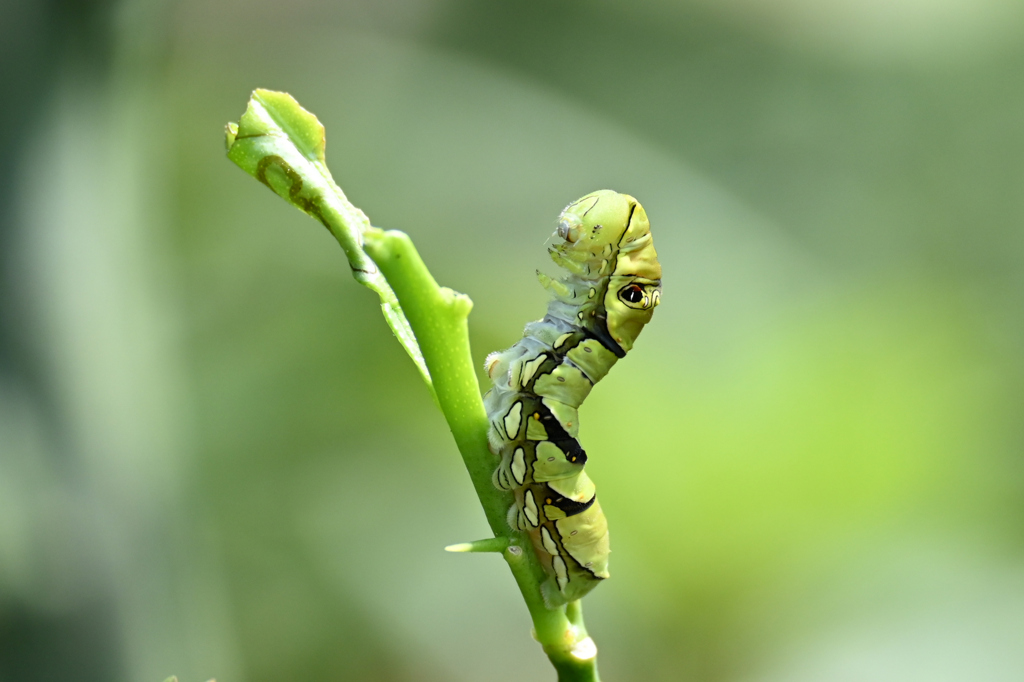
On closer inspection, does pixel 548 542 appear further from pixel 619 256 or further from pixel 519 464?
pixel 619 256

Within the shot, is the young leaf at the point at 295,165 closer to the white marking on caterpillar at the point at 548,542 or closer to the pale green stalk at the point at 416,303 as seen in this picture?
the pale green stalk at the point at 416,303

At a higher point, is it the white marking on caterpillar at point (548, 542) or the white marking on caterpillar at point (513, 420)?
the white marking on caterpillar at point (513, 420)

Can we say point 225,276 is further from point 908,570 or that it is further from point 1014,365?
point 1014,365

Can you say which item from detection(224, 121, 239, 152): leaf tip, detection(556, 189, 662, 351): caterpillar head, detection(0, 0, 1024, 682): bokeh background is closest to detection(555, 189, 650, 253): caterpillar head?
detection(556, 189, 662, 351): caterpillar head

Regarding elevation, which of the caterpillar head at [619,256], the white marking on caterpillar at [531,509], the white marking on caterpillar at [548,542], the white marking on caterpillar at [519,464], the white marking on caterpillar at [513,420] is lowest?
the white marking on caterpillar at [548,542]

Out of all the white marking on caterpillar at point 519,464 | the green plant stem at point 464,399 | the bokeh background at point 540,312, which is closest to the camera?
the green plant stem at point 464,399

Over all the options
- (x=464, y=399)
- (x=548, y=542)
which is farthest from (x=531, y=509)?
(x=464, y=399)

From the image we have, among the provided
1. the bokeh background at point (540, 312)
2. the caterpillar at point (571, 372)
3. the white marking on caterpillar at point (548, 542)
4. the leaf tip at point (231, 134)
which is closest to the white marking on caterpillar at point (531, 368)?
the caterpillar at point (571, 372)

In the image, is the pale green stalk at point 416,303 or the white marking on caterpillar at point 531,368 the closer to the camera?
the pale green stalk at point 416,303

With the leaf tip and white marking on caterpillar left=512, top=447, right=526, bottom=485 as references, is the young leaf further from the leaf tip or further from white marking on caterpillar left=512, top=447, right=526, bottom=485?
white marking on caterpillar left=512, top=447, right=526, bottom=485
